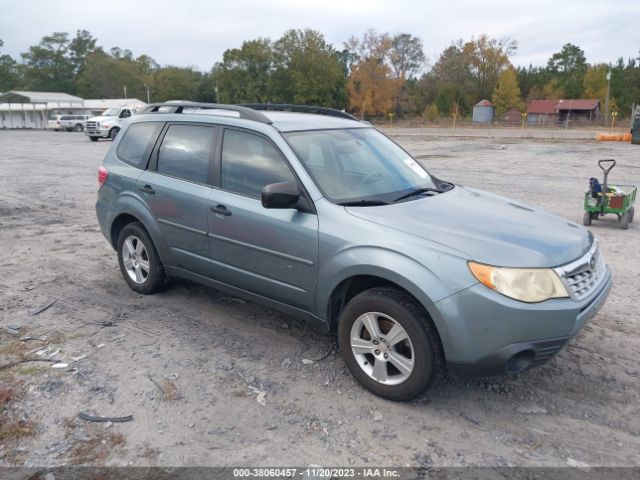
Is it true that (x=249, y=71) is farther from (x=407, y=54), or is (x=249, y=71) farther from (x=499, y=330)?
(x=499, y=330)

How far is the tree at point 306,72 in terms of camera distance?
7519cm

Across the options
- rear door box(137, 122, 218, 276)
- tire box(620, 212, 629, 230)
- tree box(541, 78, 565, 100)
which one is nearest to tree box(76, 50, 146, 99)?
tree box(541, 78, 565, 100)

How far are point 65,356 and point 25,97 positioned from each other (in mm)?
62798

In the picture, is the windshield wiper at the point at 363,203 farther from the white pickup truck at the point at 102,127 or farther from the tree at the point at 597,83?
the tree at the point at 597,83

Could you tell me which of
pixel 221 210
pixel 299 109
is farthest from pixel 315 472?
pixel 299 109

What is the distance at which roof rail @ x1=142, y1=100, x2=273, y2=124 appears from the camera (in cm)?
440

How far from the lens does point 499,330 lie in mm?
3074

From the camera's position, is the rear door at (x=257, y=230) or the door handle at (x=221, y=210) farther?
the door handle at (x=221, y=210)

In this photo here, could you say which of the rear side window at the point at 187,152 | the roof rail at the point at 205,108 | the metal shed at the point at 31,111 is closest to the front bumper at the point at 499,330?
the roof rail at the point at 205,108

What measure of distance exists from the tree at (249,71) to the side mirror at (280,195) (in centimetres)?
7629

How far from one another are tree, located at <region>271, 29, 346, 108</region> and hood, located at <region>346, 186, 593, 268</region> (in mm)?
72889

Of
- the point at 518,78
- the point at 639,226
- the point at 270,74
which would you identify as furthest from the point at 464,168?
the point at 518,78

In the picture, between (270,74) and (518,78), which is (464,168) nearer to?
(270,74)

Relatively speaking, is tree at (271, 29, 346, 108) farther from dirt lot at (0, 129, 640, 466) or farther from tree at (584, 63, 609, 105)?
dirt lot at (0, 129, 640, 466)
